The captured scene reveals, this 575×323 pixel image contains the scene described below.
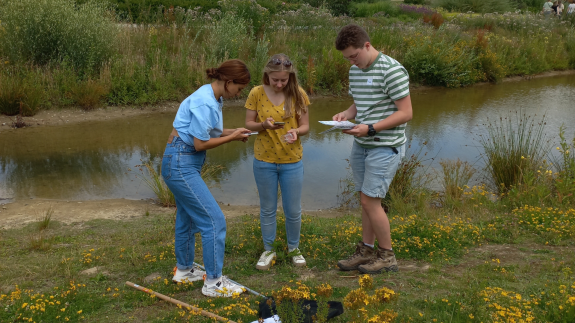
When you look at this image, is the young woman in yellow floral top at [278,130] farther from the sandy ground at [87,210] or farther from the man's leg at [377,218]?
the sandy ground at [87,210]

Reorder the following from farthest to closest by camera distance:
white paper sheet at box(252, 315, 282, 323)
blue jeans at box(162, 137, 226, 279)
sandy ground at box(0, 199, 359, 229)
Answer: sandy ground at box(0, 199, 359, 229), blue jeans at box(162, 137, 226, 279), white paper sheet at box(252, 315, 282, 323)

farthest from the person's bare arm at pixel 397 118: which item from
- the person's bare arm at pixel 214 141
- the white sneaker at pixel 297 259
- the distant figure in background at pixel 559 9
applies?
the distant figure in background at pixel 559 9

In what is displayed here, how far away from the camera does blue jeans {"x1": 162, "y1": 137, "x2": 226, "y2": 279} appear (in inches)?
149

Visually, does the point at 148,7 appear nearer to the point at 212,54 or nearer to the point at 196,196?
the point at 212,54

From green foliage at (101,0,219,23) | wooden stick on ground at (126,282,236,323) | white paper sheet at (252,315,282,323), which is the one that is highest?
green foliage at (101,0,219,23)

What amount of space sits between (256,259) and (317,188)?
3407 millimetres

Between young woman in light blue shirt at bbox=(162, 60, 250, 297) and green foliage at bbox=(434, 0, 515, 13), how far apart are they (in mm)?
30303

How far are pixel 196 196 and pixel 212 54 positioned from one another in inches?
385

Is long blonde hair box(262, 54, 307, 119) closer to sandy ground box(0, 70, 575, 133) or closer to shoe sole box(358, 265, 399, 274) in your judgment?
shoe sole box(358, 265, 399, 274)

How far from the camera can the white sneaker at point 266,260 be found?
A: 459cm

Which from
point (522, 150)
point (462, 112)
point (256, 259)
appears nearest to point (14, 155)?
point (256, 259)

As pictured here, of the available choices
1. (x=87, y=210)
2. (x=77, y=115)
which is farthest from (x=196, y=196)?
(x=77, y=115)

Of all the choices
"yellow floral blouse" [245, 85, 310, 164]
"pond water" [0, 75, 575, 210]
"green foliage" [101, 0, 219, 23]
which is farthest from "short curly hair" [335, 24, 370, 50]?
"green foliage" [101, 0, 219, 23]

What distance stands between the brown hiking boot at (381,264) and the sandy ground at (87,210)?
102 inches
